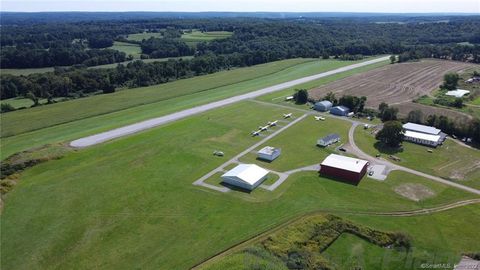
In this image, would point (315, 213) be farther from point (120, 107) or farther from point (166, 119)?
point (120, 107)

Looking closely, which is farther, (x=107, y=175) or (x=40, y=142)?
(x=40, y=142)

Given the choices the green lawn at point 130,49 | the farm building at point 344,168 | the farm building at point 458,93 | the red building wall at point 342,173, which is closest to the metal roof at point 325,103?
the farm building at point 344,168

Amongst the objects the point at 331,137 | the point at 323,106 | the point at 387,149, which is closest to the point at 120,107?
the point at 323,106

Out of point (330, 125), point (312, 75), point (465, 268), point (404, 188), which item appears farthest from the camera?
point (312, 75)

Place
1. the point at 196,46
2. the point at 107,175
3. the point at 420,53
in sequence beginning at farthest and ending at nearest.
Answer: the point at 196,46, the point at 420,53, the point at 107,175

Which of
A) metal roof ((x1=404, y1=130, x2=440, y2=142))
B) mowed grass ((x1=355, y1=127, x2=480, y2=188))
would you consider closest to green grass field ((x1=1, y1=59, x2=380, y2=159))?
mowed grass ((x1=355, y1=127, x2=480, y2=188))

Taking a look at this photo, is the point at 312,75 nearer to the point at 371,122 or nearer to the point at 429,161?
the point at 371,122

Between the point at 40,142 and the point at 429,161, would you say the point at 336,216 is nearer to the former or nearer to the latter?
the point at 429,161

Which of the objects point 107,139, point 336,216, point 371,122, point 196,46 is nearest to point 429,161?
point 371,122
